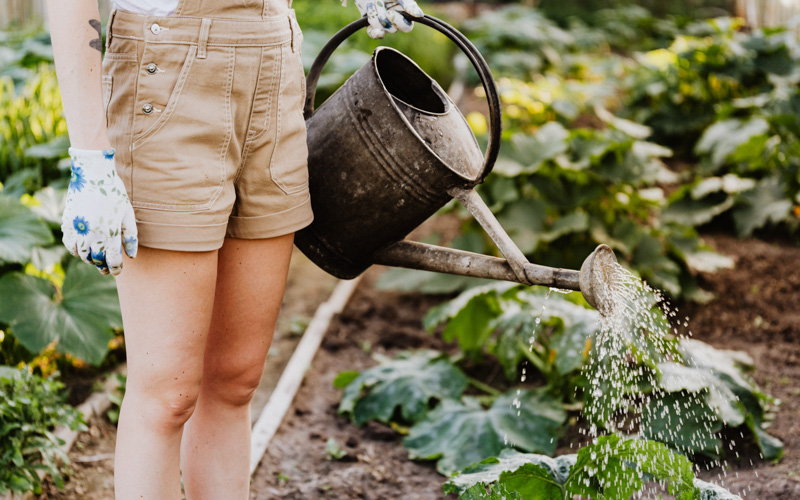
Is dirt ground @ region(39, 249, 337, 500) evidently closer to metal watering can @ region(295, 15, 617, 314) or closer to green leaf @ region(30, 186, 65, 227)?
green leaf @ region(30, 186, 65, 227)

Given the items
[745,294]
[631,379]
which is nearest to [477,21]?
[745,294]

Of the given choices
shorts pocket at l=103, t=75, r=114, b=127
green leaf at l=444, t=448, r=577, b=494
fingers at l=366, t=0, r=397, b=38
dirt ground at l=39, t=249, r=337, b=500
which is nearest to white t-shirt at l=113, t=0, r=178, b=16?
shorts pocket at l=103, t=75, r=114, b=127

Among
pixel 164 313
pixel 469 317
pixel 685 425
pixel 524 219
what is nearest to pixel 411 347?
pixel 469 317

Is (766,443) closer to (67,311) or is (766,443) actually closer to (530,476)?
(530,476)

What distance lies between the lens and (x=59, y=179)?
11.0 feet

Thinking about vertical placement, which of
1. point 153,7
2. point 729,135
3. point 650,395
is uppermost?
point 153,7

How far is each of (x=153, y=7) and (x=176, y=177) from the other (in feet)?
0.94

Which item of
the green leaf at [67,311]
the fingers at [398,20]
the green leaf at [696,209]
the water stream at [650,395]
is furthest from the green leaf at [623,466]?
the green leaf at [696,209]

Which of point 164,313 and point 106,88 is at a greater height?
point 106,88

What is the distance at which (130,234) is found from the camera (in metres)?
1.28

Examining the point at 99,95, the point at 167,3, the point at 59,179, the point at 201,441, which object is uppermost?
the point at 167,3

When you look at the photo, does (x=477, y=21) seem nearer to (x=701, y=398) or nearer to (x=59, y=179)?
(x=59, y=179)

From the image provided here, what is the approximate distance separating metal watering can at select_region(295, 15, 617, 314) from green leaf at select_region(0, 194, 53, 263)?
1159mm

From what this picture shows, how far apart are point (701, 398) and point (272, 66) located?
167 centimetres
